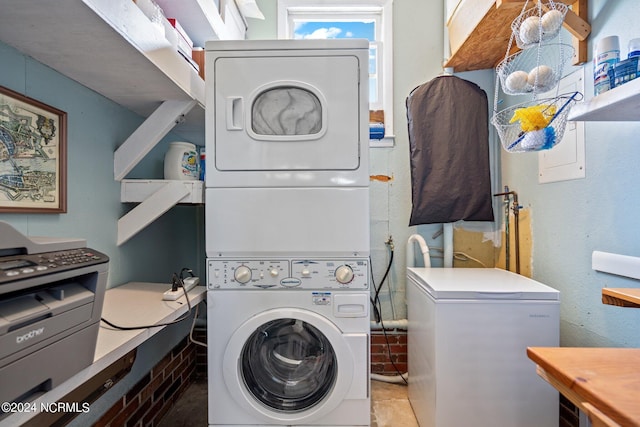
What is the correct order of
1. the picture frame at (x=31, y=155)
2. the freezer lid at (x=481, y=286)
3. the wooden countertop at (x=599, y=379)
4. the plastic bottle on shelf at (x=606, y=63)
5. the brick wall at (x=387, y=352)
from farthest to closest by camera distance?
the brick wall at (x=387, y=352)
the freezer lid at (x=481, y=286)
the picture frame at (x=31, y=155)
the plastic bottle on shelf at (x=606, y=63)
the wooden countertop at (x=599, y=379)

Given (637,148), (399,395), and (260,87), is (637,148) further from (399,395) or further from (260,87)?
(399,395)

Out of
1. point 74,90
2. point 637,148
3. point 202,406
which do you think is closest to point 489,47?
point 637,148

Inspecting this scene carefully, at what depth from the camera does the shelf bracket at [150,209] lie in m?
1.59

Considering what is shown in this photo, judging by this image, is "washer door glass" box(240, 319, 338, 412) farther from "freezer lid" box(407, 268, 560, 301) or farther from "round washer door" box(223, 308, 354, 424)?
"freezer lid" box(407, 268, 560, 301)

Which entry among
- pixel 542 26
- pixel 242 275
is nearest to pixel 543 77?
pixel 542 26

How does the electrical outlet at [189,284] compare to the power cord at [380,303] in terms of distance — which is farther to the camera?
the power cord at [380,303]

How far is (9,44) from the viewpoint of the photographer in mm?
1064

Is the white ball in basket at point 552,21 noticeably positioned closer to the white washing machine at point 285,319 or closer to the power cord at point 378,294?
the white washing machine at point 285,319

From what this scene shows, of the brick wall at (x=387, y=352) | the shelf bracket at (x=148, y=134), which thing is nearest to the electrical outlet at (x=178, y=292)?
the shelf bracket at (x=148, y=134)

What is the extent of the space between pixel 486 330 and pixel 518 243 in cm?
83

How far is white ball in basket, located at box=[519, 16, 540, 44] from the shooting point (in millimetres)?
1207

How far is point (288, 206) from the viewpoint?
4.79 feet

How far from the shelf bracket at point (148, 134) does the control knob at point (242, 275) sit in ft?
2.80

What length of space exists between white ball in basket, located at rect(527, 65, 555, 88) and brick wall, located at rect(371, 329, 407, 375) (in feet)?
5.89
